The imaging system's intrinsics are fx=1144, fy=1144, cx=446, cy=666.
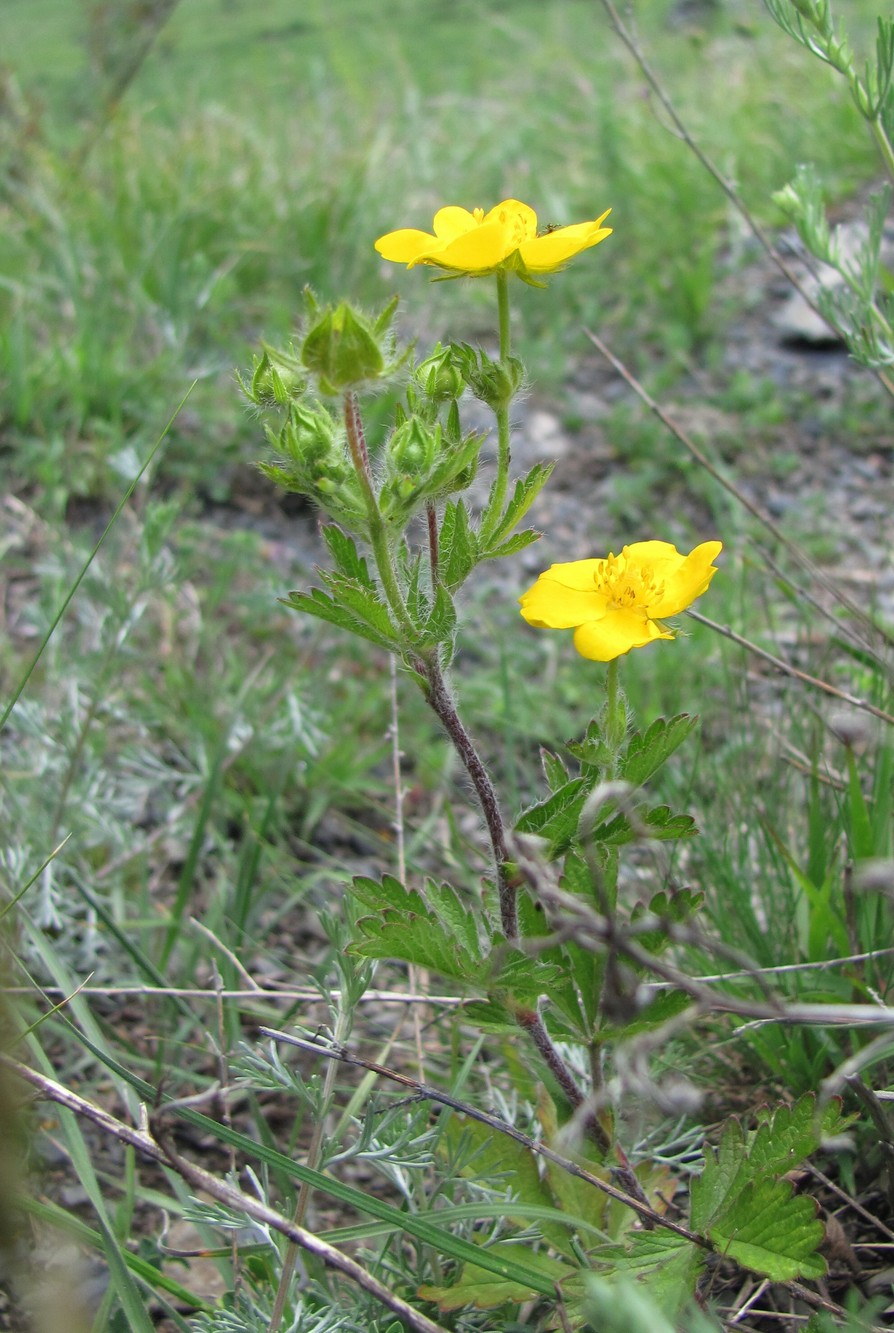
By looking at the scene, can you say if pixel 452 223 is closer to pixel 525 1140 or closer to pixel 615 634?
pixel 615 634

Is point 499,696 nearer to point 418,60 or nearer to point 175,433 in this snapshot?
point 175,433

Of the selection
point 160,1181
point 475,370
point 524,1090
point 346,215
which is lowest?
point 160,1181

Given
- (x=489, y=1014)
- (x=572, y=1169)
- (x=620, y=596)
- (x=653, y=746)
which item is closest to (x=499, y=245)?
(x=620, y=596)

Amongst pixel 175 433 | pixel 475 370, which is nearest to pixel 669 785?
pixel 475 370

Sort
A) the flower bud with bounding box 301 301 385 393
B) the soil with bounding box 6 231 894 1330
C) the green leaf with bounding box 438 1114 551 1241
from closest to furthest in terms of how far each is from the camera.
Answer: the flower bud with bounding box 301 301 385 393
the green leaf with bounding box 438 1114 551 1241
the soil with bounding box 6 231 894 1330

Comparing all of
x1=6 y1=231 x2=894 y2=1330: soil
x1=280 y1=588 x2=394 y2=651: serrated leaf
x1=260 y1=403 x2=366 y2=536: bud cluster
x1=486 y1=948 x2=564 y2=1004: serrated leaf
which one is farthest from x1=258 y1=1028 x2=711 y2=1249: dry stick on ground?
x1=6 y1=231 x2=894 y2=1330: soil

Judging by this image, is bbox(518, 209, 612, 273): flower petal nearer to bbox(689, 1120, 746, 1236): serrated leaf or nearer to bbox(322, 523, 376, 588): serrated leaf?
bbox(322, 523, 376, 588): serrated leaf
